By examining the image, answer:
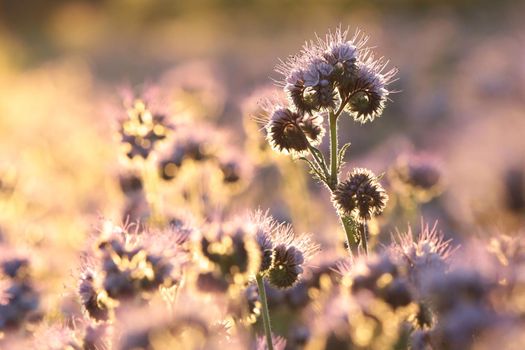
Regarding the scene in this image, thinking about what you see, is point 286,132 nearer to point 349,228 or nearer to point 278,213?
point 349,228

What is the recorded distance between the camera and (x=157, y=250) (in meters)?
4.86

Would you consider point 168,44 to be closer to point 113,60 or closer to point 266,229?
point 113,60

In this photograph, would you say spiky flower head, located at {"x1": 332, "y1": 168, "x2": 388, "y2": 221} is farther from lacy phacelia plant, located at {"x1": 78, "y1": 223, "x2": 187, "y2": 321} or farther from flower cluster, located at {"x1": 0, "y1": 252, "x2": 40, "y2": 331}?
flower cluster, located at {"x1": 0, "y1": 252, "x2": 40, "y2": 331}

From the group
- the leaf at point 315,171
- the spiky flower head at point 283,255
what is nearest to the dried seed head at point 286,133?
the leaf at point 315,171

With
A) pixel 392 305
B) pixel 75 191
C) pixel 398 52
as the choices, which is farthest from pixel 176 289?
pixel 398 52

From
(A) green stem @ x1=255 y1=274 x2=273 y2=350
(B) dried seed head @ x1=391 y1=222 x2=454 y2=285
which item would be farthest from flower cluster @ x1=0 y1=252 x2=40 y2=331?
(B) dried seed head @ x1=391 y1=222 x2=454 y2=285

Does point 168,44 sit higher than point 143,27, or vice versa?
point 143,27

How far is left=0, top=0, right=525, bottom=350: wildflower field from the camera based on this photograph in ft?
15.2

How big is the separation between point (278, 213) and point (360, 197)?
5391mm

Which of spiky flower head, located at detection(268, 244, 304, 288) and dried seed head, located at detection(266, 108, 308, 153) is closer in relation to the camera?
spiky flower head, located at detection(268, 244, 304, 288)

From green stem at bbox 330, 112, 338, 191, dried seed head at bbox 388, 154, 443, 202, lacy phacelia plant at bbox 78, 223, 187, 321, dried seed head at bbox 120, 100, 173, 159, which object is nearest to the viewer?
lacy phacelia plant at bbox 78, 223, 187, 321

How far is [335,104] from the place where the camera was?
5324 millimetres

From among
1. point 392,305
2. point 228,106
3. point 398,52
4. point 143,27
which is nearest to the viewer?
point 392,305

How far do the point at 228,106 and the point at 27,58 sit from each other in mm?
20386
